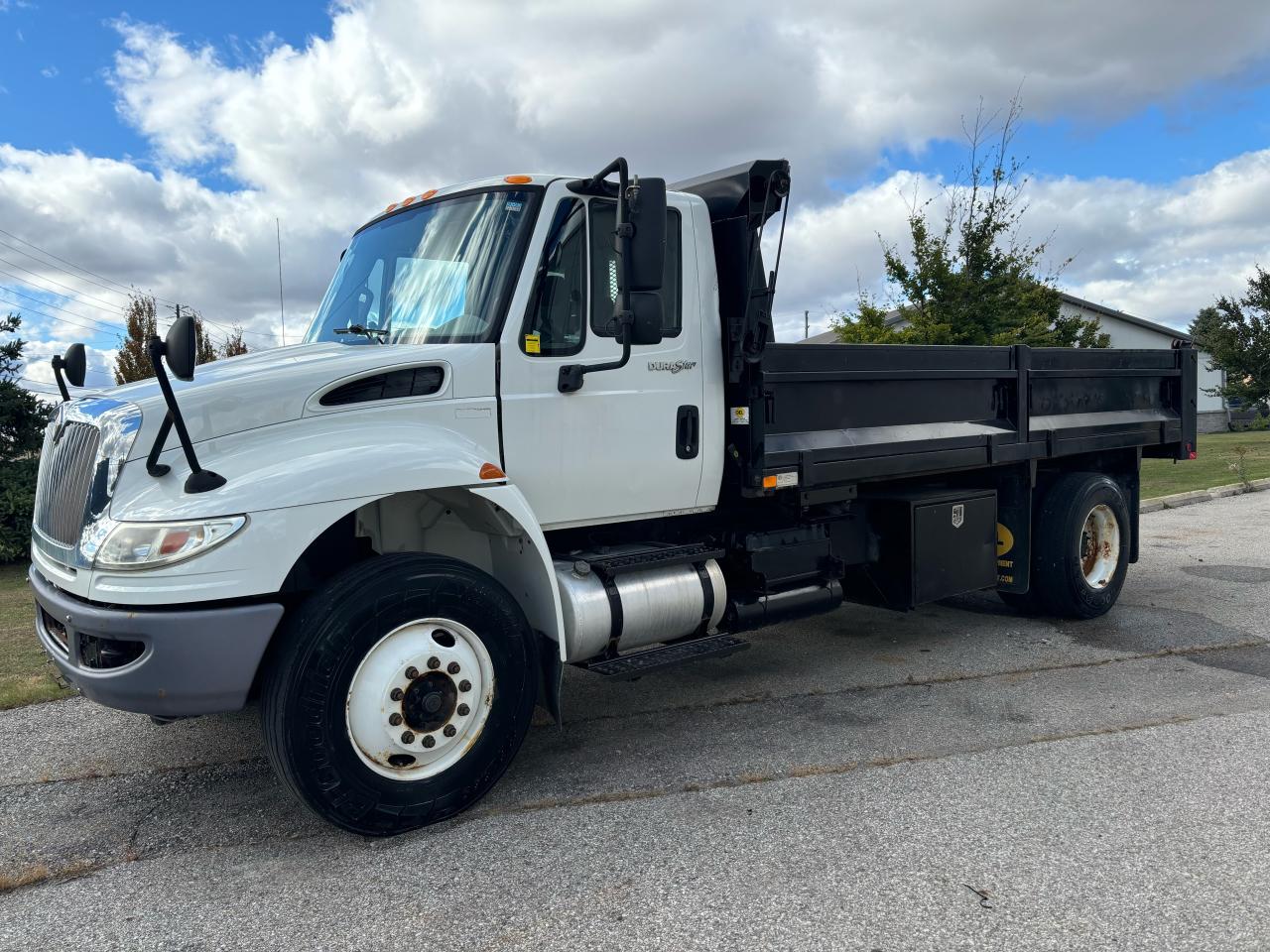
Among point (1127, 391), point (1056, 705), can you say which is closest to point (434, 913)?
point (1056, 705)

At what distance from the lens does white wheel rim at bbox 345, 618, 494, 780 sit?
3.67 meters

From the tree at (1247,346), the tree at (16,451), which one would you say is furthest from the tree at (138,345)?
the tree at (1247,346)

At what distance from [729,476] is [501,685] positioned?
185 centimetres

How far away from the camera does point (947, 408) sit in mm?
6145

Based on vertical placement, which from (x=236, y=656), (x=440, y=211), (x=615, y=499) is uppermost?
(x=440, y=211)

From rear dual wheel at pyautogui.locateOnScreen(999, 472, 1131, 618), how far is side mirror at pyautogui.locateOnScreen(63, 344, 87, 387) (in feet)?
20.1

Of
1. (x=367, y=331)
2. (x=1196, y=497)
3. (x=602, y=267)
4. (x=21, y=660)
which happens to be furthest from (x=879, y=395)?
(x=1196, y=497)

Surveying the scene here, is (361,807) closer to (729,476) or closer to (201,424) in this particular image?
(201,424)

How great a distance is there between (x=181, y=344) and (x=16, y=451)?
1107 centimetres

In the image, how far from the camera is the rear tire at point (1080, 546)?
6.96 meters

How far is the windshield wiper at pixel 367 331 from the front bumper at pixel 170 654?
1.47m

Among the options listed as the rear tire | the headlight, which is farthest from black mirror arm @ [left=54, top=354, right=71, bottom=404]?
the rear tire

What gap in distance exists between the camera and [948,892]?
319 centimetres

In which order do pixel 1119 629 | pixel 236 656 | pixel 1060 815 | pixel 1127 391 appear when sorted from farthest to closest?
pixel 1127 391 → pixel 1119 629 → pixel 1060 815 → pixel 236 656
